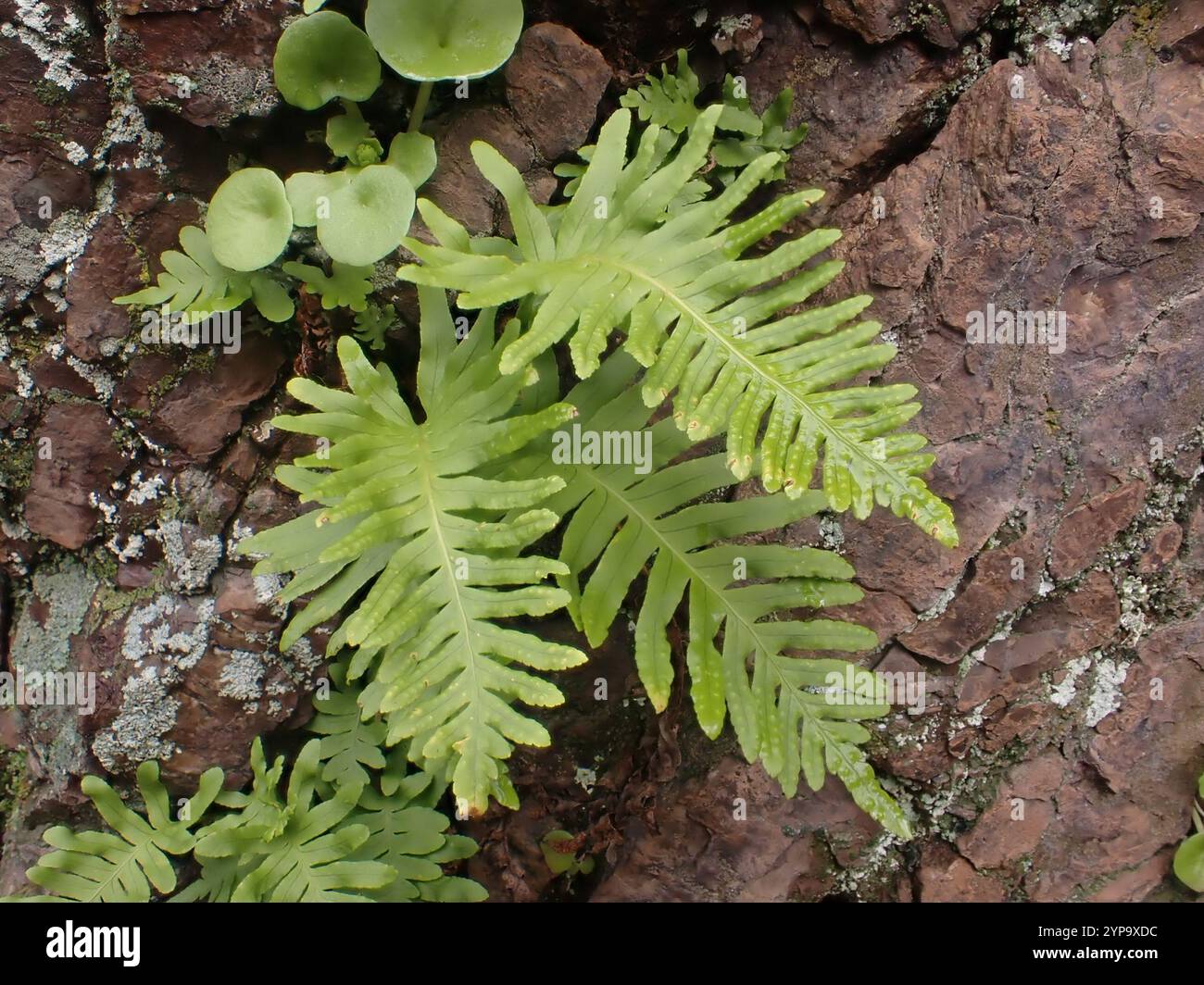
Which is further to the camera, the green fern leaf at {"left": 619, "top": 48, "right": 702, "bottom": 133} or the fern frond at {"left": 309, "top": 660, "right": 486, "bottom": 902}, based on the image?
the fern frond at {"left": 309, "top": 660, "right": 486, "bottom": 902}

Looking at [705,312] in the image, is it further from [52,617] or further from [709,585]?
[52,617]

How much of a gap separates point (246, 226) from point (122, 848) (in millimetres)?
2418

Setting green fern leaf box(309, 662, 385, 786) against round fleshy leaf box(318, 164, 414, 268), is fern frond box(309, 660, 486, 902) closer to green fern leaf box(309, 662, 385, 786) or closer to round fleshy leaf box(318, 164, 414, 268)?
green fern leaf box(309, 662, 385, 786)

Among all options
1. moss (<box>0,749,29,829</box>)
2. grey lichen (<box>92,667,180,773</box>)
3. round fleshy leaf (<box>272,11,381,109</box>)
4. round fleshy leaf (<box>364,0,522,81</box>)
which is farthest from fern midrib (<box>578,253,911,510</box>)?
moss (<box>0,749,29,829</box>)

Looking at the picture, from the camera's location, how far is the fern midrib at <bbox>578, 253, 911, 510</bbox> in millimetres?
2502

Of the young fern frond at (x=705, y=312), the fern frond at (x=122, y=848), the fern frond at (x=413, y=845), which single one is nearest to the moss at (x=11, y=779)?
the fern frond at (x=122, y=848)

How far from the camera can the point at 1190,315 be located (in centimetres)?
317

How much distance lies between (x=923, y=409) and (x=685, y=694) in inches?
57.6

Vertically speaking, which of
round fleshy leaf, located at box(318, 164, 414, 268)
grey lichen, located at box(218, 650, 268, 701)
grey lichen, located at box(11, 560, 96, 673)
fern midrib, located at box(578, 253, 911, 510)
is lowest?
grey lichen, located at box(218, 650, 268, 701)

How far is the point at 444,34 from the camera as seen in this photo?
2.97 meters

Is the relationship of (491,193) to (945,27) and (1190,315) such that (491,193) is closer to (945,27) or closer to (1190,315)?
(945,27)


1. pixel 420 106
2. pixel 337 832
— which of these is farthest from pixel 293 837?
pixel 420 106

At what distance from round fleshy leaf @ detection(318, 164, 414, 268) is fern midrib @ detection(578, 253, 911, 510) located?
23.4 inches
